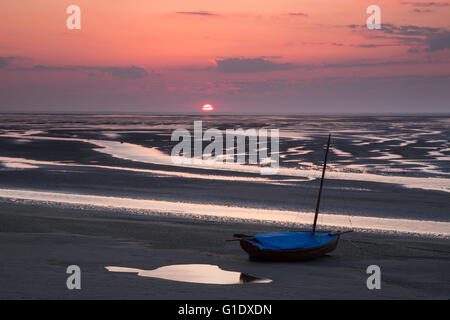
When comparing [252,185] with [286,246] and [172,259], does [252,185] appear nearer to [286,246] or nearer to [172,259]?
[286,246]

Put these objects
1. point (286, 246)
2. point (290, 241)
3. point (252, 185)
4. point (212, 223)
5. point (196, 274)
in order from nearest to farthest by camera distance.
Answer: point (196, 274)
point (286, 246)
point (290, 241)
point (212, 223)
point (252, 185)

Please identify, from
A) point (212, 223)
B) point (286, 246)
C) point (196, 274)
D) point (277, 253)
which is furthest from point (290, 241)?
point (212, 223)

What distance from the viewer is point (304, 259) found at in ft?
51.5

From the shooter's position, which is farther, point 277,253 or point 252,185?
point 252,185

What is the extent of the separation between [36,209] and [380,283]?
15868mm

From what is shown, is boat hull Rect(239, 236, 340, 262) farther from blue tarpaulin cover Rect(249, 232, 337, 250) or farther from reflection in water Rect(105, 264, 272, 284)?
reflection in water Rect(105, 264, 272, 284)

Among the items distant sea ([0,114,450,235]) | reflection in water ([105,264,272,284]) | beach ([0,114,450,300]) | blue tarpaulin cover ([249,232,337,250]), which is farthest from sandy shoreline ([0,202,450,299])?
distant sea ([0,114,450,235])

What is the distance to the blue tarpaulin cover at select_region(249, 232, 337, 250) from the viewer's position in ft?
50.1

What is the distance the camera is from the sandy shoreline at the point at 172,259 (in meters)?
12.0

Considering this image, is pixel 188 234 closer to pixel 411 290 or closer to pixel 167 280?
pixel 167 280

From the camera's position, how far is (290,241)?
617 inches

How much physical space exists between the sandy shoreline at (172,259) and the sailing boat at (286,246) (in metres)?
0.27

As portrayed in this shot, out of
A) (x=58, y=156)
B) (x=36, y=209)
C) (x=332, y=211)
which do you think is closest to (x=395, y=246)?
(x=332, y=211)

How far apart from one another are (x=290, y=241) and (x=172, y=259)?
3.61m
